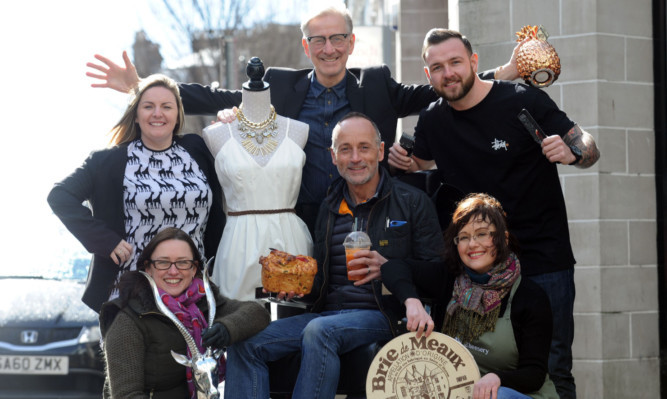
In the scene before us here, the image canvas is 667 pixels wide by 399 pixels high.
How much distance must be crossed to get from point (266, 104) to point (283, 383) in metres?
1.50

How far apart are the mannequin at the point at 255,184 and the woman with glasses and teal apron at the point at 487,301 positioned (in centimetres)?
81

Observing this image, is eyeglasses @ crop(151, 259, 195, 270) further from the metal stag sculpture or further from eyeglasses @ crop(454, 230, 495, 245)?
eyeglasses @ crop(454, 230, 495, 245)

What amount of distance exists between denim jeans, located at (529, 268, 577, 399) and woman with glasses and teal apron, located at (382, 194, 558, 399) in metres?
0.35

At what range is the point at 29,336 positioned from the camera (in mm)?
6320

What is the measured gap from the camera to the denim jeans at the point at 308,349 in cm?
426

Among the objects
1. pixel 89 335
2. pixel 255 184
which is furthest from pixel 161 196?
pixel 89 335

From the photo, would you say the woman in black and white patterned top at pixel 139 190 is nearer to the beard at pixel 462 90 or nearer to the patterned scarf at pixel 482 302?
the beard at pixel 462 90

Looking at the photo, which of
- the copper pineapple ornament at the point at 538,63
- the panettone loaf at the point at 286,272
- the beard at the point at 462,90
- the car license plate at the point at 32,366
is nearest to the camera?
the panettone loaf at the point at 286,272

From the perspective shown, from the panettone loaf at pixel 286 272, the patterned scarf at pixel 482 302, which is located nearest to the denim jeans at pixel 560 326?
the patterned scarf at pixel 482 302

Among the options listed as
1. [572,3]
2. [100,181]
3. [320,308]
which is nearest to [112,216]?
[100,181]

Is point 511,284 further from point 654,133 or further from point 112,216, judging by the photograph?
point 654,133

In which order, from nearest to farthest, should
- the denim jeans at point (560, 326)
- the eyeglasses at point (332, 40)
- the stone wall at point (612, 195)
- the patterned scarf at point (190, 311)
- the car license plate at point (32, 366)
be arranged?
the patterned scarf at point (190, 311)
the denim jeans at point (560, 326)
the eyeglasses at point (332, 40)
the car license plate at point (32, 366)
the stone wall at point (612, 195)

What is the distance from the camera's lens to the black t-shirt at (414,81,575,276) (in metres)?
4.64

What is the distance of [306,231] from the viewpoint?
5.04 metres
